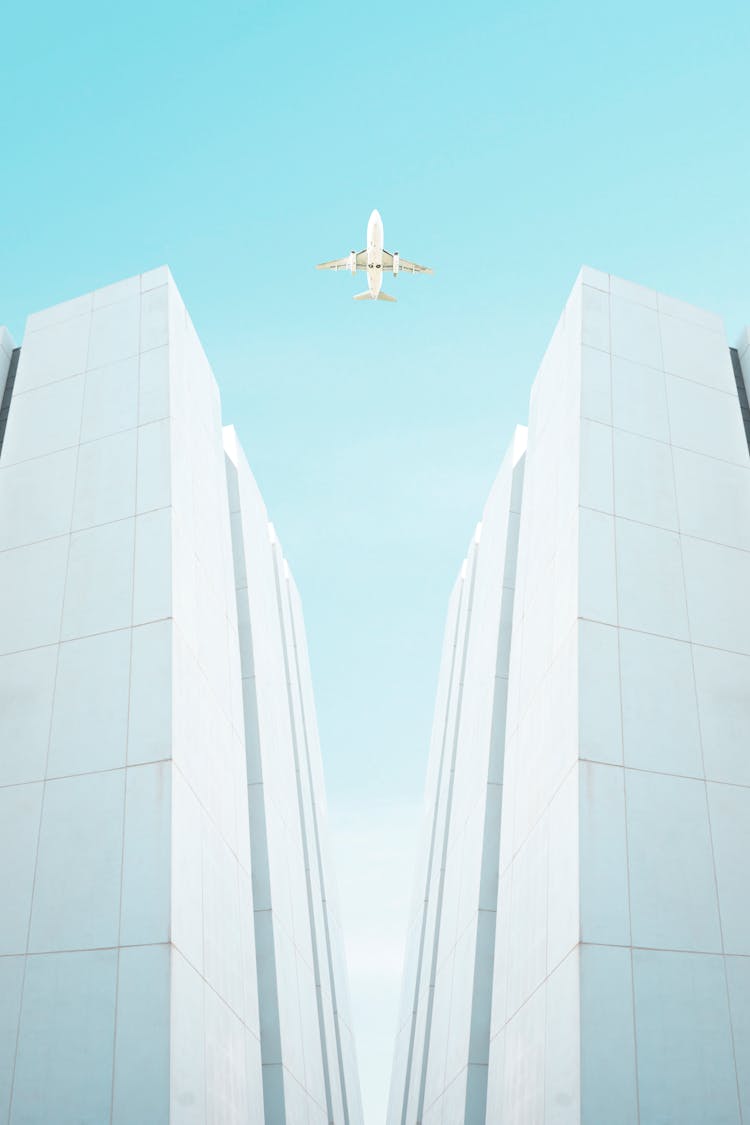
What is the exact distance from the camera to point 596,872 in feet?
64.1

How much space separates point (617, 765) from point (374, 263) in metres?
48.3

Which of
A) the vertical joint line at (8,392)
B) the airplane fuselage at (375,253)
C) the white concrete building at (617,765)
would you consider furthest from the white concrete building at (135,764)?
the airplane fuselage at (375,253)

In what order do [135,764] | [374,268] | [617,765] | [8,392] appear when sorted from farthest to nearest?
[374,268] → [8,392] → [617,765] → [135,764]

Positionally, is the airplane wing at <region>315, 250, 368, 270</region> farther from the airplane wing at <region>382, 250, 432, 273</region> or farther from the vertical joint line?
the vertical joint line

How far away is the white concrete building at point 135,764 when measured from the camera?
18.4 m

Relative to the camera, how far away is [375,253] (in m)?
63.3

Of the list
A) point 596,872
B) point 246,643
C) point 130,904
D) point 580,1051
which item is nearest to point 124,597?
point 130,904

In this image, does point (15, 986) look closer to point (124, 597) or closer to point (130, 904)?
point (130, 904)

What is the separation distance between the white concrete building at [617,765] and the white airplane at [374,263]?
33.2 meters

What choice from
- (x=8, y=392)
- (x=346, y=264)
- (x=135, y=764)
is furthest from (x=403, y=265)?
(x=135, y=764)

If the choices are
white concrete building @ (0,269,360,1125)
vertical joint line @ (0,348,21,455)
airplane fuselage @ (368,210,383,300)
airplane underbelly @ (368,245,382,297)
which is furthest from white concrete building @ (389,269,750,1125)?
airplane underbelly @ (368,245,382,297)

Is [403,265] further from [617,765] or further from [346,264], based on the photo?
[617,765]

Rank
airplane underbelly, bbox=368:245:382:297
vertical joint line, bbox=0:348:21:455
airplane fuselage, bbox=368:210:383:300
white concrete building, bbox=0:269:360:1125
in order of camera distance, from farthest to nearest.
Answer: airplane underbelly, bbox=368:245:382:297, airplane fuselage, bbox=368:210:383:300, vertical joint line, bbox=0:348:21:455, white concrete building, bbox=0:269:360:1125

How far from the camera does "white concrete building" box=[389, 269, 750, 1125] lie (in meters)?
18.5
